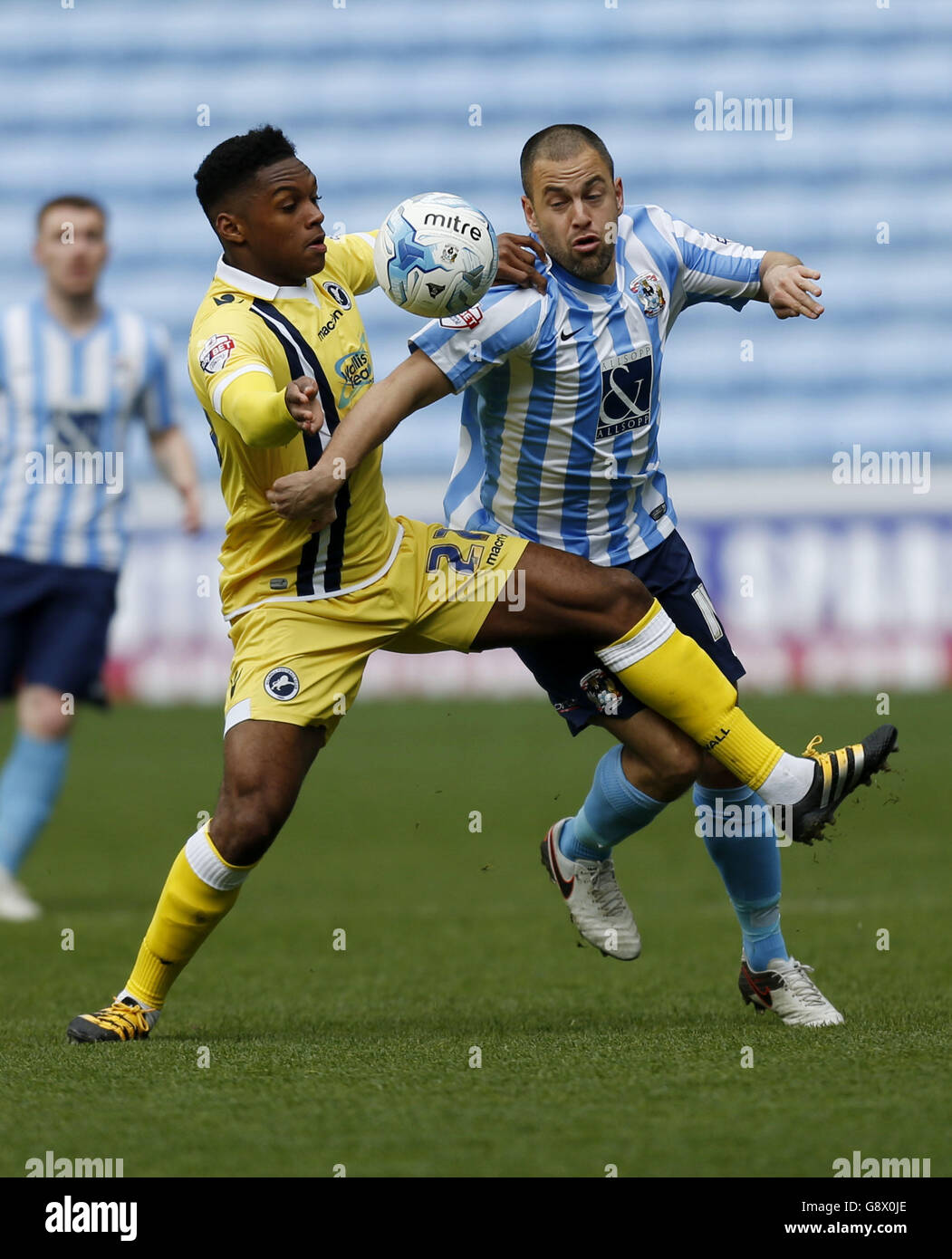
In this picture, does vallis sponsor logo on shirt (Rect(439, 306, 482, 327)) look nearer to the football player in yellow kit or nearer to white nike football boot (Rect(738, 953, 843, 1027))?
the football player in yellow kit

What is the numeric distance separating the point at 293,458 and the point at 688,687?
1.09 metres

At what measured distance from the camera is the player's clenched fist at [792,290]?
432cm

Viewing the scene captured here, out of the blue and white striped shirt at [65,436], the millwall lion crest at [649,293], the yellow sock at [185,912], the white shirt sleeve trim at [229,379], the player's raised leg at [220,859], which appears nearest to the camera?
the white shirt sleeve trim at [229,379]

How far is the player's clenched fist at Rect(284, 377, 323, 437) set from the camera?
12.3 feet

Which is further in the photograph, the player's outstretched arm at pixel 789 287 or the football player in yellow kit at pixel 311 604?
the player's outstretched arm at pixel 789 287

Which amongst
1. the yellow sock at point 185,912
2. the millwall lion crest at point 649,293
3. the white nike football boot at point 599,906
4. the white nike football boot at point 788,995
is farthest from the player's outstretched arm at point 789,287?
the yellow sock at point 185,912

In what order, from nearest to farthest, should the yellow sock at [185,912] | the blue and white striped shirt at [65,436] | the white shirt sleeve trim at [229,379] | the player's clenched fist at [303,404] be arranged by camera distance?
the player's clenched fist at [303,404], the white shirt sleeve trim at [229,379], the yellow sock at [185,912], the blue and white striped shirt at [65,436]

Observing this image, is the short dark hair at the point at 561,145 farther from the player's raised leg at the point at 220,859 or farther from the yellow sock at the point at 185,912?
the yellow sock at the point at 185,912

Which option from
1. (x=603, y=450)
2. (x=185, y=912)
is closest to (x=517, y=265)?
(x=603, y=450)

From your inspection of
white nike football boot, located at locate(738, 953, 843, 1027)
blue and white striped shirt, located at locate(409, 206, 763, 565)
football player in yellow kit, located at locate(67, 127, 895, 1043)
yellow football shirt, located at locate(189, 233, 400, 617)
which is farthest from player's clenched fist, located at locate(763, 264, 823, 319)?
white nike football boot, located at locate(738, 953, 843, 1027)

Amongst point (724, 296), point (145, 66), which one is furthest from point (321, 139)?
point (724, 296)

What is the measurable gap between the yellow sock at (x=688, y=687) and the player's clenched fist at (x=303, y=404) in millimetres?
976

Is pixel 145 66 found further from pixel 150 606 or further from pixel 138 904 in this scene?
pixel 138 904

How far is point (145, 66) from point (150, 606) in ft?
25.8
